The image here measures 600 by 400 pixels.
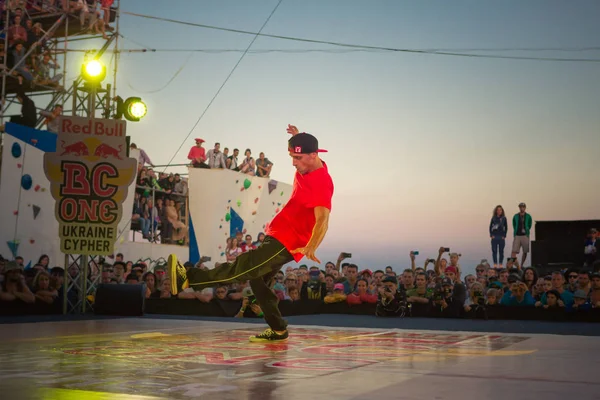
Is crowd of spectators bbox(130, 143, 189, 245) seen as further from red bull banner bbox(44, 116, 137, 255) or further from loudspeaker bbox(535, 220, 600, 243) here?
loudspeaker bbox(535, 220, 600, 243)

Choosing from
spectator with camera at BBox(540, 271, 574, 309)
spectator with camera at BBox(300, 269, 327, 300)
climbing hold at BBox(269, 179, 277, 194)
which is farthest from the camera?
climbing hold at BBox(269, 179, 277, 194)

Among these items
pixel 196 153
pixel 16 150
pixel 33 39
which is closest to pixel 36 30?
pixel 33 39

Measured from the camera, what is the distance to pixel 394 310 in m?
10.5

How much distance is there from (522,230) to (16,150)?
10055 mm

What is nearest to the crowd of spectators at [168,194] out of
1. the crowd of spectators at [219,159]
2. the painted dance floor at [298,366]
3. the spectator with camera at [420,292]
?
the crowd of spectators at [219,159]

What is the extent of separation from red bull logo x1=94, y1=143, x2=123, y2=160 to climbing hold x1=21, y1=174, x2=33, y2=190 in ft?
10.2

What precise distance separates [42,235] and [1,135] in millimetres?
2075

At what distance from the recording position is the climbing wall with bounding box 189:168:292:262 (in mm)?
17109

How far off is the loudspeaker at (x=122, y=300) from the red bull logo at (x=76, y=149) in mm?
2150

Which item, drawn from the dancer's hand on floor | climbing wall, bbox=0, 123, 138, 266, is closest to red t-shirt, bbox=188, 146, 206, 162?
climbing wall, bbox=0, 123, 138, 266

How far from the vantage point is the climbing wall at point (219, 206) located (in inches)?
674

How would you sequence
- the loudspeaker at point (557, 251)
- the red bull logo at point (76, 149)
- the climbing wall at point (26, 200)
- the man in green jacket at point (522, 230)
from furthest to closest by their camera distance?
the man in green jacket at point (522, 230) → the loudspeaker at point (557, 251) → the climbing wall at point (26, 200) → the red bull logo at point (76, 149)

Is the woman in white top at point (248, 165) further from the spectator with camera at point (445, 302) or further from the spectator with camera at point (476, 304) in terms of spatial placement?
the spectator with camera at point (476, 304)

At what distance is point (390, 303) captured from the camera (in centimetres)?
1053
